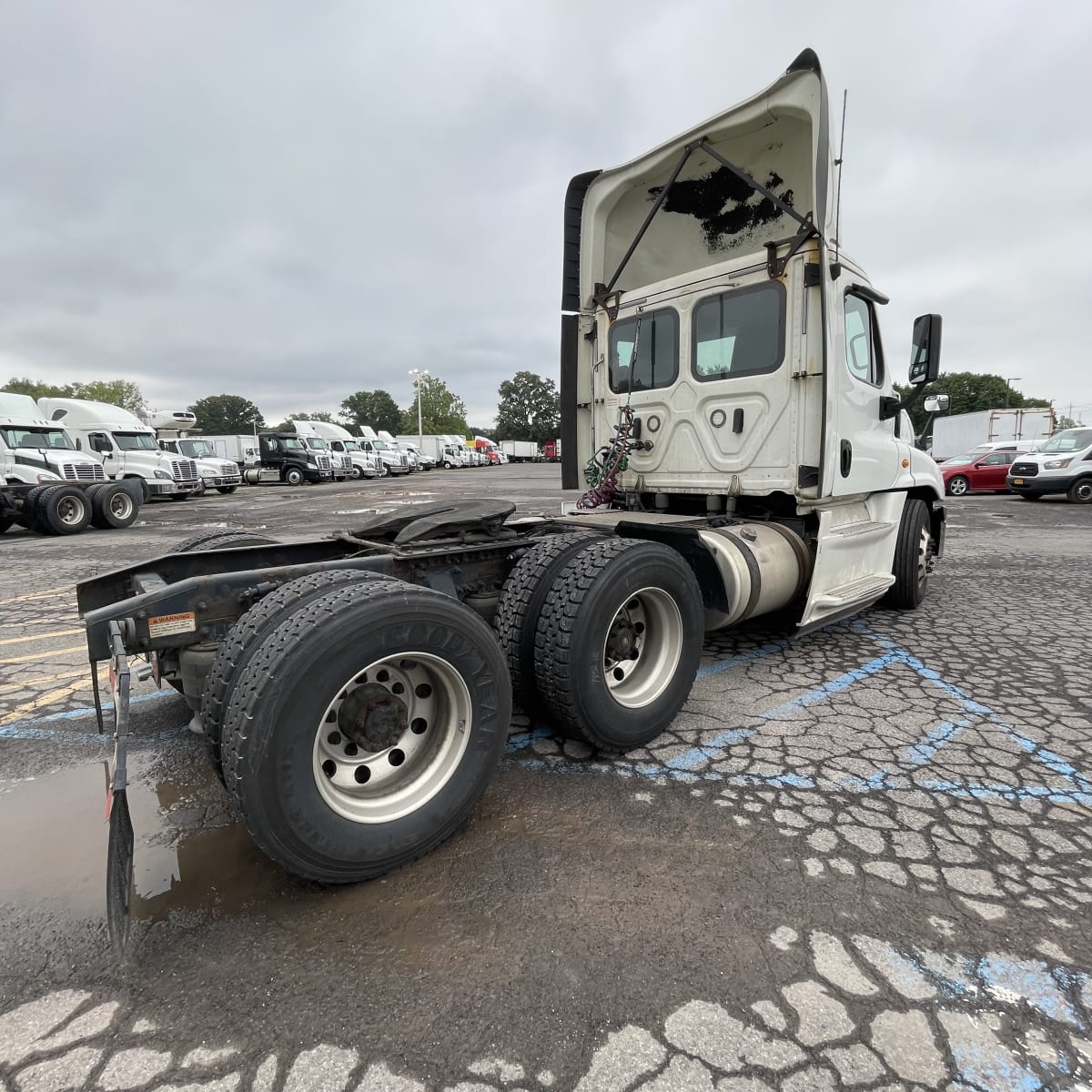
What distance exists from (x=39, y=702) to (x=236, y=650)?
2.92m

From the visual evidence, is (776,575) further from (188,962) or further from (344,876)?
(188,962)

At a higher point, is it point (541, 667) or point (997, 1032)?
point (541, 667)

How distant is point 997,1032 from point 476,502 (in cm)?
322

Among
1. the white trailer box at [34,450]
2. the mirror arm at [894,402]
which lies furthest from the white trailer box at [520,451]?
the mirror arm at [894,402]

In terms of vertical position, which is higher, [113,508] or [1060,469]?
[1060,469]

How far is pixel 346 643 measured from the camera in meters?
2.21

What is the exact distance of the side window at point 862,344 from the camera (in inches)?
188

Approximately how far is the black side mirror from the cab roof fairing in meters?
1.32

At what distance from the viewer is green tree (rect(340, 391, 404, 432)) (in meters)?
124

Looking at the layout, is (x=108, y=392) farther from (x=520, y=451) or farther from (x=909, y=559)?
(x=909, y=559)

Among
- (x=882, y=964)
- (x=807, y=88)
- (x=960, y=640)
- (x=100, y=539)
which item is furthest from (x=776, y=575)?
(x=100, y=539)

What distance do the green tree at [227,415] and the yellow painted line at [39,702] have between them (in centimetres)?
13024

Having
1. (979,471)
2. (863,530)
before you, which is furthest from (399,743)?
(979,471)

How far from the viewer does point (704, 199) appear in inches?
207
